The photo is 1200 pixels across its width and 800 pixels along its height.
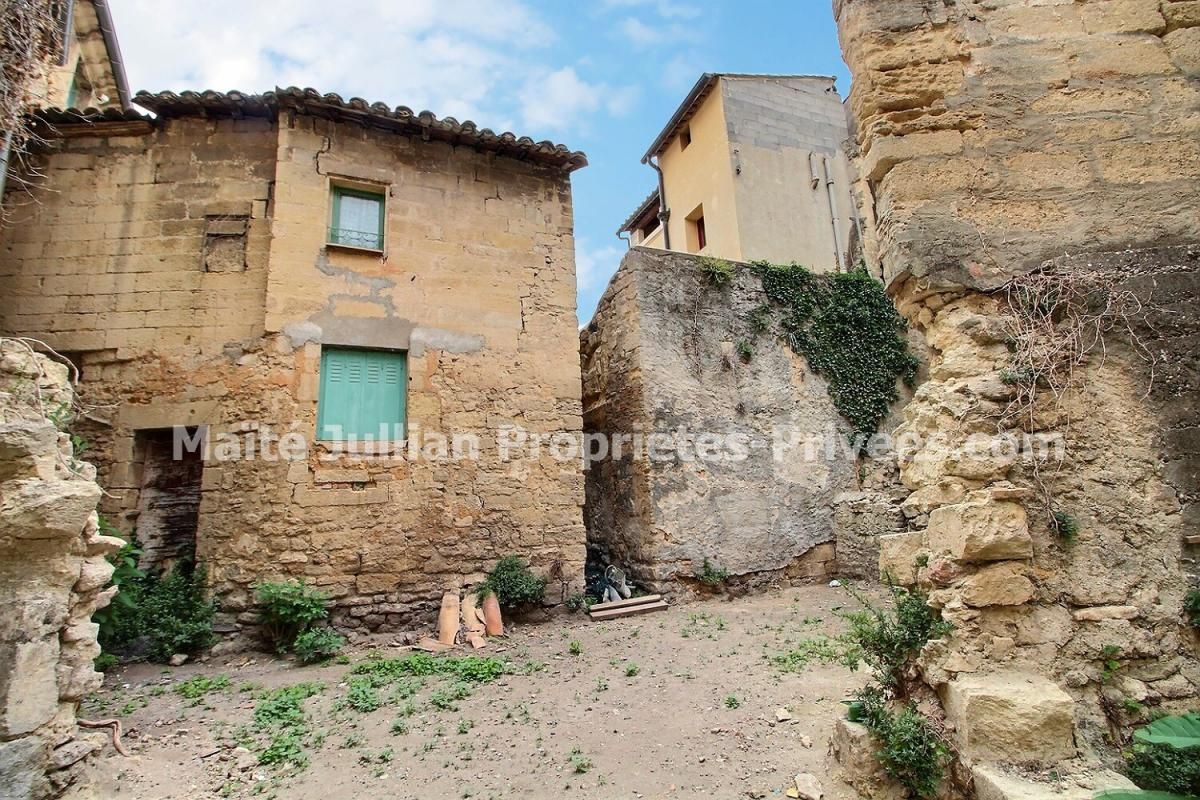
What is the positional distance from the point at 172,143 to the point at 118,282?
1.85 m

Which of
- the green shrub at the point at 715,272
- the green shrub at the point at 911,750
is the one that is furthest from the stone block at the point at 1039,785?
the green shrub at the point at 715,272

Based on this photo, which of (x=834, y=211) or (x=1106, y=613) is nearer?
(x=1106, y=613)

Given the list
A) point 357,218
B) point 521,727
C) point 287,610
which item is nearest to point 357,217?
point 357,218

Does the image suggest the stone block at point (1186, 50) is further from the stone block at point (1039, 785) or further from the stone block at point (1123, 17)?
the stone block at point (1039, 785)

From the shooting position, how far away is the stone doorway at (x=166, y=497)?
264 inches

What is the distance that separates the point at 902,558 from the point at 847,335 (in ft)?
26.0

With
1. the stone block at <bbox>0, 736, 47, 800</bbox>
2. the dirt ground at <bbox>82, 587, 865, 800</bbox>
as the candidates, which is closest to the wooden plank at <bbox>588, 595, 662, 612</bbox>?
the dirt ground at <bbox>82, 587, 865, 800</bbox>

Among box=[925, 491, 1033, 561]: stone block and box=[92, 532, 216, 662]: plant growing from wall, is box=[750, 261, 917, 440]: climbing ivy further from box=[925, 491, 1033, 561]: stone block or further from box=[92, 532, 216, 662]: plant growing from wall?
box=[92, 532, 216, 662]: plant growing from wall

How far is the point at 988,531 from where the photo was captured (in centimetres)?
250

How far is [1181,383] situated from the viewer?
260 cm

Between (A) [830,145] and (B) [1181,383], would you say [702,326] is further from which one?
(A) [830,145]

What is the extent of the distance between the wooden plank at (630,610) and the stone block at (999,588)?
5.42m

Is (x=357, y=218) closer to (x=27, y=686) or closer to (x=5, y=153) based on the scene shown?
(x=5, y=153)

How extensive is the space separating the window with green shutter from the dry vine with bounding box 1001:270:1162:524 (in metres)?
6.20
